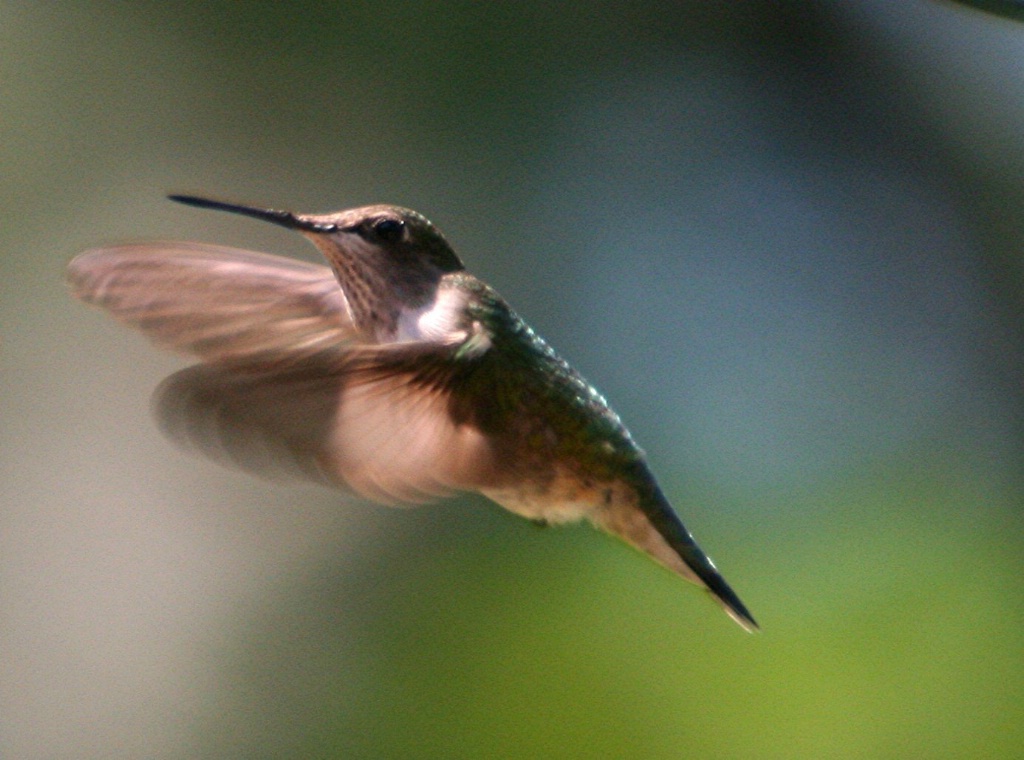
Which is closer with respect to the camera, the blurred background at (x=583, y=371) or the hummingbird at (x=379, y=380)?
the hummingbird at (x=379, y=380)

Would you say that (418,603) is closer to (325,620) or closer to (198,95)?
(325,620)

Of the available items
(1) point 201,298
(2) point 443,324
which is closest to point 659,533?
(2) point 443,324

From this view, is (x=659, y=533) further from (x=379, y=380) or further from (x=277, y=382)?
(x=277, y=382)

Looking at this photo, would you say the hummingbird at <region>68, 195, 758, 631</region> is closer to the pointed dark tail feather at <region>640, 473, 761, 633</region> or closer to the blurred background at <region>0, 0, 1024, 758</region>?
the pointed dark tail feather at <region>640, 473, 761, 633</region>

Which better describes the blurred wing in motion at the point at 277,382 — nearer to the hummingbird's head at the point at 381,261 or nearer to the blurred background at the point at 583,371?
the hummingbird's head at the point at 381,261

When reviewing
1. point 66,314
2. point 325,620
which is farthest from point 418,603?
point 66,314

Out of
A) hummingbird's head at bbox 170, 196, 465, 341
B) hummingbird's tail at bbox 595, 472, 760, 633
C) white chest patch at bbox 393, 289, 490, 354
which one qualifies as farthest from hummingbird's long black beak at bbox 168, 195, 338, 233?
hummingbird's tail at bbox 595, 472, 760, 633

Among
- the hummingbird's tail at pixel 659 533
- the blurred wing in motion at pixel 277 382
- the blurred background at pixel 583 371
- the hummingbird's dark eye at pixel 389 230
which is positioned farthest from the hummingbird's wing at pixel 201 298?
the blurred background at pixel 583 371
